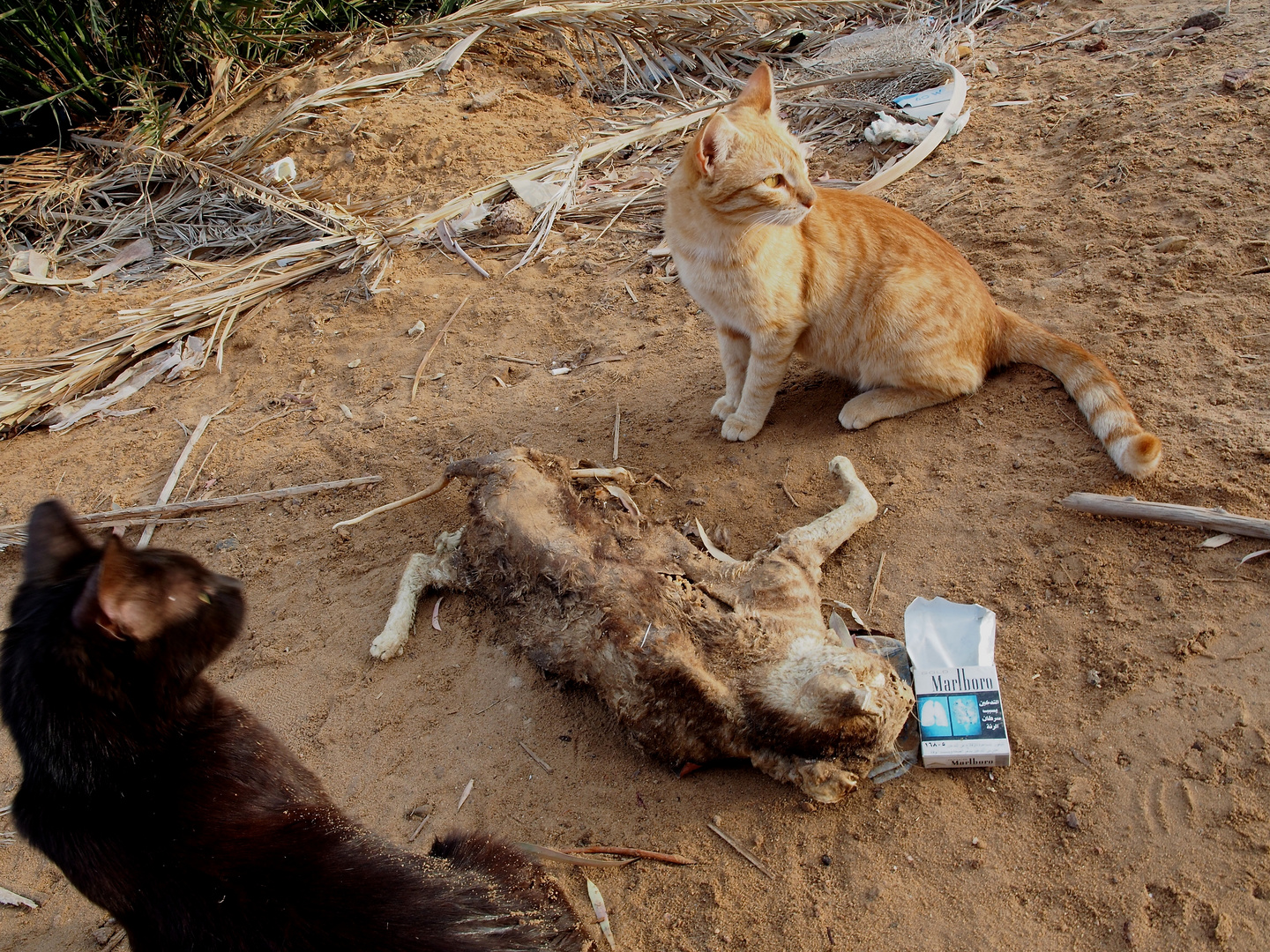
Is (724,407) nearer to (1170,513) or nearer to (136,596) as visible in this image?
(1170,513)

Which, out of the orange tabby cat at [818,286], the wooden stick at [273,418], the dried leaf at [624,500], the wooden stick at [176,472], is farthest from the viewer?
the wooden stick at [273,418]

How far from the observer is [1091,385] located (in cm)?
304

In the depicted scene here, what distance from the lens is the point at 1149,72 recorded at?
5.11 m

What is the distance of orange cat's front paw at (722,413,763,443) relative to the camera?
3.58 meters

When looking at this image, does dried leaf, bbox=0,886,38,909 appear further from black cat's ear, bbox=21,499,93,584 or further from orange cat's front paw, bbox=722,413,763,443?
orange cat's front paw, bbox=722,413,763,443

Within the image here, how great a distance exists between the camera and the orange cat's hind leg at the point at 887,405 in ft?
11.3

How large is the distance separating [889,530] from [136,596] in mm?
2447

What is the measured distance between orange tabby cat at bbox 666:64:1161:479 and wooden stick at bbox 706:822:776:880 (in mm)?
1852

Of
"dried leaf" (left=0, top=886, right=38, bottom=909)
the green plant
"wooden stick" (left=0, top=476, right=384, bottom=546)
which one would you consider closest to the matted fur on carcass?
"wooden stick" (left=0, top=476, right=384, bottom=546)

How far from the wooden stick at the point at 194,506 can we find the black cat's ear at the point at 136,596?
5.20 feet

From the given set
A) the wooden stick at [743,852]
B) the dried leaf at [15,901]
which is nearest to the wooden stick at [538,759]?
the wooden stick at [743,852]

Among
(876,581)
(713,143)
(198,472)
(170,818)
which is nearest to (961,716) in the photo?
(876,581)

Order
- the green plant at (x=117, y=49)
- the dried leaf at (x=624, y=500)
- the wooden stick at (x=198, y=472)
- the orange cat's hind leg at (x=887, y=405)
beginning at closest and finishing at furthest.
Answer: the dried leaf at (x=624, y=500) → the orange cat's hind leg at (x=887, y=405) → the wooden stick at (x=198, y=472) → the green plant at (x=117, y=49)

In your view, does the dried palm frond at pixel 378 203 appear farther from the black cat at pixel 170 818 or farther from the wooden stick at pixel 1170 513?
the black cat at pixel 170 818
